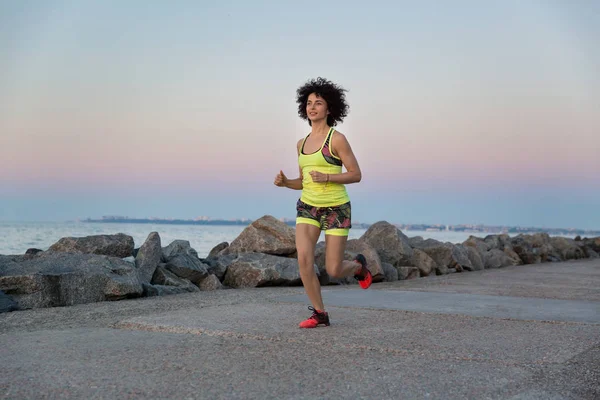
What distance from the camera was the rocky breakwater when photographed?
269 inches

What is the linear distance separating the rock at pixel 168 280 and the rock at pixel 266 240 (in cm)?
144

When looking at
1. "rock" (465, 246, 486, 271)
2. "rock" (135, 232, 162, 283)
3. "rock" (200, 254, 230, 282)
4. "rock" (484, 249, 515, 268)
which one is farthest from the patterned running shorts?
"rock" (484, 249, 515, 268)

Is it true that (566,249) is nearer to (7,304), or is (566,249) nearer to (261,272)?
(261,272)

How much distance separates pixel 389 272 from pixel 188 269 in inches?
119

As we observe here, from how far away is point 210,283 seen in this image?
27.9 feet

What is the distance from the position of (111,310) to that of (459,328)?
3.13 m

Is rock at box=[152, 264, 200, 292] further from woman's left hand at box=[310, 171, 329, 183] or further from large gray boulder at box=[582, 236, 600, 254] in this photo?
large gray boulder at box=[582, 236, 600, 254]

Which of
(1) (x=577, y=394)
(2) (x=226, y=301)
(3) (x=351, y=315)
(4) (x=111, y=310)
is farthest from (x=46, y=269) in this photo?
(1) (x=577, y=394)

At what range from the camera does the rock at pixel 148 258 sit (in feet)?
27.0

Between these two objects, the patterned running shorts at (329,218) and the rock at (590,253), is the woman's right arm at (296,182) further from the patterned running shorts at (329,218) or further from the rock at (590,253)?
the rock at (590,253)

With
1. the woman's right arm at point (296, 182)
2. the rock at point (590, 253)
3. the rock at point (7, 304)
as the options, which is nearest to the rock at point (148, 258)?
the rock at point (7, 304)

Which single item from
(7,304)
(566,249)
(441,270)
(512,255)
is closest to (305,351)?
(7,304)

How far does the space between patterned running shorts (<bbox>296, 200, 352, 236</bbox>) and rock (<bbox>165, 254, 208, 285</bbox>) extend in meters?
3.66

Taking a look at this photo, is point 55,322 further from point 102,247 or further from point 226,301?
point 102,247
